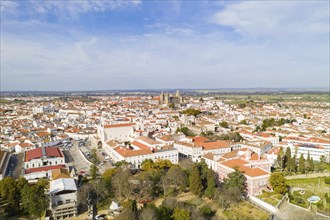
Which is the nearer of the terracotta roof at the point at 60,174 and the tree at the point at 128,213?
the tree at the point at 128,213

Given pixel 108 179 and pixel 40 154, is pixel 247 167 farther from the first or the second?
pixel 40 154

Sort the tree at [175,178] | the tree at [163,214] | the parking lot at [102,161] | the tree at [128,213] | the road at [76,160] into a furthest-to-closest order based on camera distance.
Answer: the road at [76,160] < the parking lot at [102,161] < the tree at [175,178] < the tree at [163,214] < the tree at [128,213]

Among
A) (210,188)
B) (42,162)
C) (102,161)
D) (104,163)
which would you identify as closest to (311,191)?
(210,188)

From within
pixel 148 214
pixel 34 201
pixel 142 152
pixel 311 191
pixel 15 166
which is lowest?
pixel 311 191

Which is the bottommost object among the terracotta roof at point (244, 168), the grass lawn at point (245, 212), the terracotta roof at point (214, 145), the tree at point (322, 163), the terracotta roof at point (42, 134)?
the grass lawn at point (245, 212)

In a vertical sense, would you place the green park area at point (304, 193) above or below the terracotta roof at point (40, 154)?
below

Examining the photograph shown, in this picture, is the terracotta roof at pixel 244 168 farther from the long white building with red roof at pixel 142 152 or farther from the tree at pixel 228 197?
the long white building with red roof at pixel 142 152

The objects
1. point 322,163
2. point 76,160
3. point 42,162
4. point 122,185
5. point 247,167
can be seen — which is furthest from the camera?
point 76,160

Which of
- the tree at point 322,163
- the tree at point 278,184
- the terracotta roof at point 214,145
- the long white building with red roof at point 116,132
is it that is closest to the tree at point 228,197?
the tree at point 278,184

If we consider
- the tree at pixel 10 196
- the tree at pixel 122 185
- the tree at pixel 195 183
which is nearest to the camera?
the tree at pixel 10 196

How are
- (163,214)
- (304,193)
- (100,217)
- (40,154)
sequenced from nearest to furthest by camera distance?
(163,214) < (100,217) < (304,193) < (40,154)

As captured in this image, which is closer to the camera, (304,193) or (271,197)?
(271,197)
